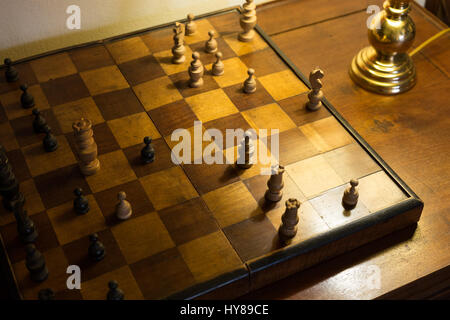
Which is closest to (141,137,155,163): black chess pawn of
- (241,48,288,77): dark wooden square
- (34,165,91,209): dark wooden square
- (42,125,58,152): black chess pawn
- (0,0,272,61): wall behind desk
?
(34,165,91,209): dark wooden square

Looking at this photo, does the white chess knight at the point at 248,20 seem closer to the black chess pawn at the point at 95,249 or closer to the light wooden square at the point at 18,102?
the light wooden square at the point at 18,102

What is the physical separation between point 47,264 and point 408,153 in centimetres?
Result: 141

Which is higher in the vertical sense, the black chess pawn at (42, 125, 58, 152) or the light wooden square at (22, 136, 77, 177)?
the black chess pawn at (42, 125, 58, 152)

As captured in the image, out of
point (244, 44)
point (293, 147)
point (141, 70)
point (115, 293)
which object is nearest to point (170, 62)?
point (141, 70)

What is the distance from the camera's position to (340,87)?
98.2 inches

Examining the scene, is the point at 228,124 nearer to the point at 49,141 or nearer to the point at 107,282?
the point at 49,141

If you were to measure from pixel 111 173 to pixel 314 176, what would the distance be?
0.73 metres

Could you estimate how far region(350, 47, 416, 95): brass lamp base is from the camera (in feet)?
8.09

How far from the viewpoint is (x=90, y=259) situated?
173cm

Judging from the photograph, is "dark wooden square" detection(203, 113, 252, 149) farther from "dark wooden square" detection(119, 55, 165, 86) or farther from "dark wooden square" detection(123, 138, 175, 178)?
"dark wooden square" detection(119, 55, 165, 86)

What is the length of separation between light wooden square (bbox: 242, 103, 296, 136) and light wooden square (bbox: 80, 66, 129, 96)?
0.55 m

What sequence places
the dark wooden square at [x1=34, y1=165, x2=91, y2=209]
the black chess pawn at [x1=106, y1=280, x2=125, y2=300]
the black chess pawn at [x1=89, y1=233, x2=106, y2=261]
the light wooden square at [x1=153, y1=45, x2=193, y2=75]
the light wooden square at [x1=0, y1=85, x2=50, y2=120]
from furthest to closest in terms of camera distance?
the light wooden square at [x1=153, y1=45, x2=193, y2=75] < the light wooden square at [x1=0, y1=85, x2=50, y2=120] < the dark wooden square at [x1=34, y1=165, x2=91, y2=209] < the black chess pawn at [x1=89, y1=233, x2=106, y2=261] < the black chess pawn at [x1=106, y1=280, x2=125, y2=300]
